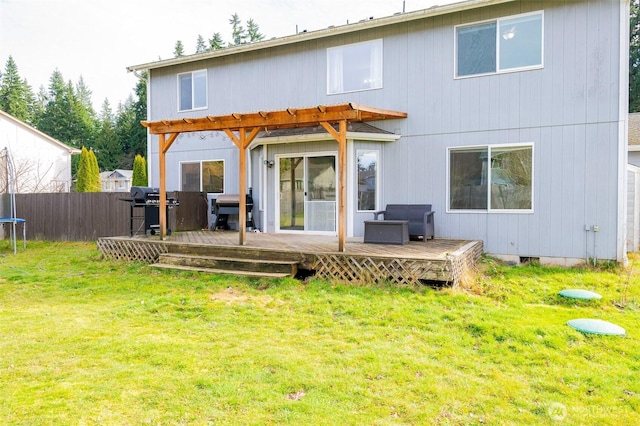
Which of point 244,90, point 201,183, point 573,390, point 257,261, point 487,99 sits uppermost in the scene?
point 244,90

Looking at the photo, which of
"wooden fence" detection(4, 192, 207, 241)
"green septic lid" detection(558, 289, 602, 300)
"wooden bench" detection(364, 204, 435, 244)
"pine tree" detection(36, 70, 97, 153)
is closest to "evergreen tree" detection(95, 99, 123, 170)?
"pine tree" detection(36, 70, 97, 153)

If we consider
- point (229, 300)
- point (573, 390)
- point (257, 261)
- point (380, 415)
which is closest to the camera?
point (380, 415)

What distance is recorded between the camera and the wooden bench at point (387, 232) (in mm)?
7605

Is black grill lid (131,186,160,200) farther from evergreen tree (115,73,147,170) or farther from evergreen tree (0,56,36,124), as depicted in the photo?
evergreen tree (0,56,36,124)

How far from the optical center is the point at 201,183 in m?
11.8

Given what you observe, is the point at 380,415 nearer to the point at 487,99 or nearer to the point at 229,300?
the point at 229,300

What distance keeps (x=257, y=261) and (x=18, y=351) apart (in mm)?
3605

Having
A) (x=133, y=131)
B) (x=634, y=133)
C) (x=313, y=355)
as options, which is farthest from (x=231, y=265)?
(x=133, y=131)

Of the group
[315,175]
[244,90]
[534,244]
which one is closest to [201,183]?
[244,90]

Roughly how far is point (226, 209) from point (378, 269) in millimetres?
5461

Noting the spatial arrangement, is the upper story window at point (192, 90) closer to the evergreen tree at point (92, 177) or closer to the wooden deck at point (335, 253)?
the wooden deck at point (335, 253)

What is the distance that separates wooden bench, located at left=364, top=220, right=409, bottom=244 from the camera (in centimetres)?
760

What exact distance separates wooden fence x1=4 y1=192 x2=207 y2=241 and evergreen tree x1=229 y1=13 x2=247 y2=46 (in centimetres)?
2616

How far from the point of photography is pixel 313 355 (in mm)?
3809
